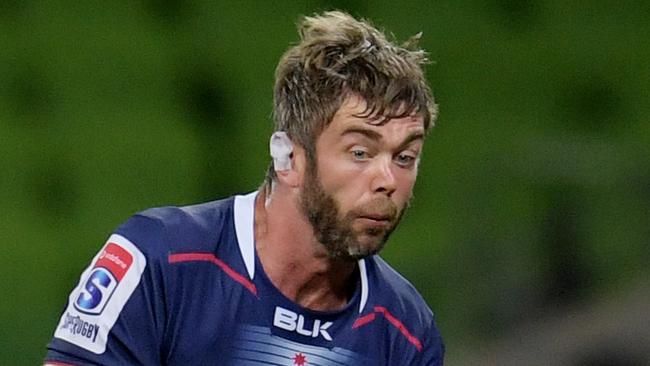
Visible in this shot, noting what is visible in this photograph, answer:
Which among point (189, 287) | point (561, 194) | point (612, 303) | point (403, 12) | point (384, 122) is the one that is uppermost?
point (403, 12)

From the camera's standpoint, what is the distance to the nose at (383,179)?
1.64 meters

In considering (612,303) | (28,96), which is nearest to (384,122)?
(28,96)

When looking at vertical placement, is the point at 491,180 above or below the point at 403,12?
below

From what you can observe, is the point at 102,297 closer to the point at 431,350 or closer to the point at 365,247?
the point at 365,247

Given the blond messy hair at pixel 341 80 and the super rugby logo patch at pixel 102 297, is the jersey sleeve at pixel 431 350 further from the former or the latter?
the super rugby logo patch at pixel 102 297

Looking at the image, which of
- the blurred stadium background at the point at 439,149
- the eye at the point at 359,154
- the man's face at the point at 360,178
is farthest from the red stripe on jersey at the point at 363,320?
the blurred stadium background at the point at 439,149

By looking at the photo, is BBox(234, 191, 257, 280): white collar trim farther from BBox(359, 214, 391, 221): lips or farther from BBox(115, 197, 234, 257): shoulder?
BBox(359, 214, 391, 221): lips

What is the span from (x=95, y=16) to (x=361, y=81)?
3.54 feet

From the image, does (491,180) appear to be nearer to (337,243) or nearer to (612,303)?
(612,303)

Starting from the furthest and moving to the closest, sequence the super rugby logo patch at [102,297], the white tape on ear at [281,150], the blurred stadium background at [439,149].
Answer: the blurred stadium background at [439,149] < the white tape on ear at [281,150] < the super rugby logo patch at [102,297]

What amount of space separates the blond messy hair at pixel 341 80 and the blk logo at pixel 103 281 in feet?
0.71

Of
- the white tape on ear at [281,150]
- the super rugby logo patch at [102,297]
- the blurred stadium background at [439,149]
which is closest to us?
the super rugby logo patch at [102,297]

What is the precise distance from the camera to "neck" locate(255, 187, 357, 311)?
172 cm

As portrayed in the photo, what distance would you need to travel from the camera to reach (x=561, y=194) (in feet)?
9.43
